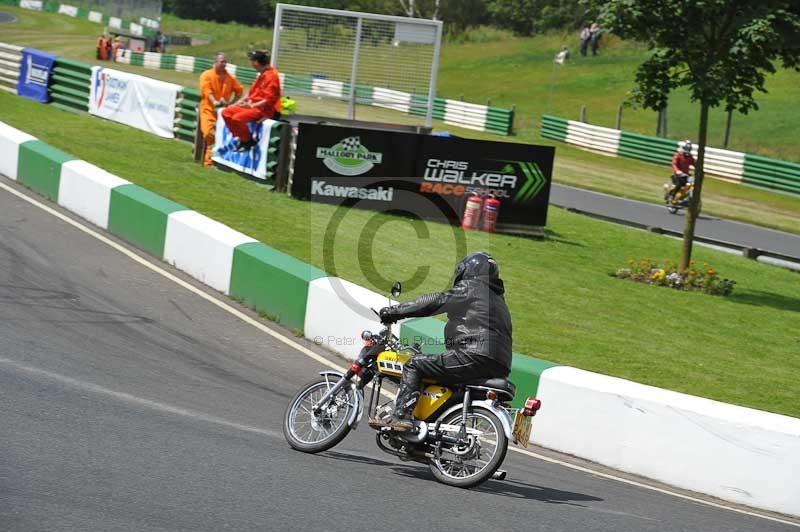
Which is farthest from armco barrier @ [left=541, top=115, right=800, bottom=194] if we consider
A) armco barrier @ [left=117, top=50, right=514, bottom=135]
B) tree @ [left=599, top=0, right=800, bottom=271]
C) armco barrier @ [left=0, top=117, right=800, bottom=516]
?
armco barrier @ [left=0, top=117, right=800, bottom=516]

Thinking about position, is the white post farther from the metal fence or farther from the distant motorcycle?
the distant motorcycle

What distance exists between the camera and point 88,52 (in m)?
67.6

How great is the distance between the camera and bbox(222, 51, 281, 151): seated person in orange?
2023 centimetres

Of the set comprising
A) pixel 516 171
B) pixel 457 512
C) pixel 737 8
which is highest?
pixel 737 8

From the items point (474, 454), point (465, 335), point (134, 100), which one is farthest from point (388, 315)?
point (134, 100)

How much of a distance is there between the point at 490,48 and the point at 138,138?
192 ft

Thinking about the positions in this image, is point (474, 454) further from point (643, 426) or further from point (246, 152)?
point (246, 152)

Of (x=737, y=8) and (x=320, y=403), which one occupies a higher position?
(x=737, y=8)

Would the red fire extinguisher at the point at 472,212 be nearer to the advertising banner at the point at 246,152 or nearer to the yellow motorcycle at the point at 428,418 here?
the advertising banner at the point at 246,152

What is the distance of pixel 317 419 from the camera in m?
8.27

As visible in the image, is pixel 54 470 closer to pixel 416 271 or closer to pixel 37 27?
pixel 416 271

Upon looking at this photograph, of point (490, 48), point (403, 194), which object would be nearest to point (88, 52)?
point (490, 48)

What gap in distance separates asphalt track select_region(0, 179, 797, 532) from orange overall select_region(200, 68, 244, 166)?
33.9 ft

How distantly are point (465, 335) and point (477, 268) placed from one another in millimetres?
484
